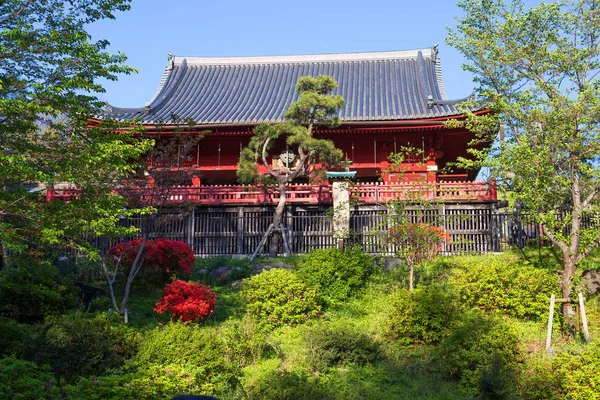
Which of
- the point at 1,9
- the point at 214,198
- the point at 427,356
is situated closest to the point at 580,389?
the point at 427,356

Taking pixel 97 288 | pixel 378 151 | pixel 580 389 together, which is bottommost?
pixel 580 389

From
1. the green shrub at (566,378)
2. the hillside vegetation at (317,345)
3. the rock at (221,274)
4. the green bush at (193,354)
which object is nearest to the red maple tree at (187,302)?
the hillside vegetation at (317,345)

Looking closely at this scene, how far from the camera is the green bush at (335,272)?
14.1 meters

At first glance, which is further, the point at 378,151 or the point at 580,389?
the point at 378,151

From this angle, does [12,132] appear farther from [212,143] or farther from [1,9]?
[212,143]

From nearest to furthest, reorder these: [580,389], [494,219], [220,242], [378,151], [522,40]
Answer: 1. [580,389]
2. [522,40]
3. [494,219]
4. [220,242]
5. [378,151]

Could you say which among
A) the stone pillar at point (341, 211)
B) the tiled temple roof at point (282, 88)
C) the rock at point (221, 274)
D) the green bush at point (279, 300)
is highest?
the tiled temple roof at point (282, 88)

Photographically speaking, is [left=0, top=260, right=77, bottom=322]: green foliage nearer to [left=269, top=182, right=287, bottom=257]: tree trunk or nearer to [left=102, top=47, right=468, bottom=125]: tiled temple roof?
[left=269, top=182, right=287, bottom=257]: tree trunk

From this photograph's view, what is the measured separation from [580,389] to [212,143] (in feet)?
54.7

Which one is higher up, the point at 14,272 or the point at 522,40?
the point at 522,40

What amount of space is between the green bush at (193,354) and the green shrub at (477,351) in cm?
349

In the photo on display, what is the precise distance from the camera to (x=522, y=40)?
13.4 m

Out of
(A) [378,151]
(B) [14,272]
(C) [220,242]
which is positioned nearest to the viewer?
(B) [14,272]

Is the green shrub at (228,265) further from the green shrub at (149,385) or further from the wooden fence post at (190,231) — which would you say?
the green shrub at (149,385)
